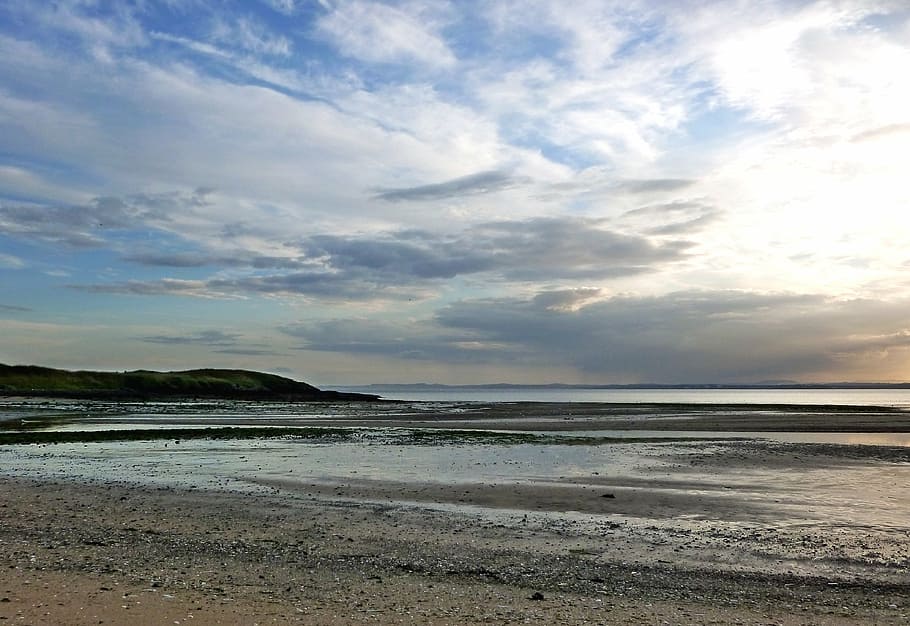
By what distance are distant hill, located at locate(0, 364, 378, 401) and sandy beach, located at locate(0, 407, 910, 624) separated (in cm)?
9601

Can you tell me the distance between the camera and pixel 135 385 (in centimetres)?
13138

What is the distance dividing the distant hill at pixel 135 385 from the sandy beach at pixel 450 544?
96014mm

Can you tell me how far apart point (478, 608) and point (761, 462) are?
916 inches

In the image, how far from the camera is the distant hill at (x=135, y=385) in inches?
4390

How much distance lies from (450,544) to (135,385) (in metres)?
133

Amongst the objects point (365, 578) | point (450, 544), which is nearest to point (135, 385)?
point (450, 544)

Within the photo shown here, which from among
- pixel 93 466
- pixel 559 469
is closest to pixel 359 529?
pixel 559 469

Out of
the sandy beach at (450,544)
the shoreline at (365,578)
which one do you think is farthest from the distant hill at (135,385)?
the shoreline at (365,578)

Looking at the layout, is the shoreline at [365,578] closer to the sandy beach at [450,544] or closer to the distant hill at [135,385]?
the sandy beach at [450,544]

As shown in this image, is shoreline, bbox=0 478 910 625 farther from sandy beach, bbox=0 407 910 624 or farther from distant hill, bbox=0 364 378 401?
distant hill, bbox=0 364 378 401

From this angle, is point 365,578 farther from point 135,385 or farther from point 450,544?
point 135,385

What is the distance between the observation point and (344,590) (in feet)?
33.7

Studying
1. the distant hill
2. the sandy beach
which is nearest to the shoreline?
the sandy beach

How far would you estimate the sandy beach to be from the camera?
946 cm
